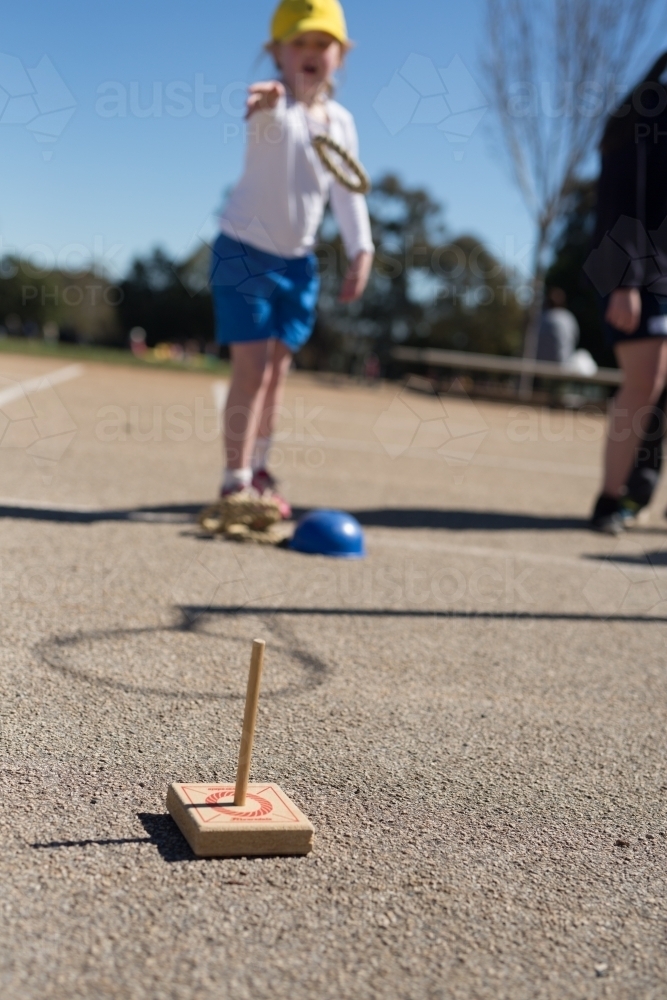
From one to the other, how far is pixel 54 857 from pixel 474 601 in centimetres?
222

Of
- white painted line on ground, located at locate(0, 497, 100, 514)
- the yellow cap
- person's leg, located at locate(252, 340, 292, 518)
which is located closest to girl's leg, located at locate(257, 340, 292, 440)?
person's leg, located at locate(252, 340, 292, 518)

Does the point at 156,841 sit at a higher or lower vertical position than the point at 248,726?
lower

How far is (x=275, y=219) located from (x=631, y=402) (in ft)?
6.59

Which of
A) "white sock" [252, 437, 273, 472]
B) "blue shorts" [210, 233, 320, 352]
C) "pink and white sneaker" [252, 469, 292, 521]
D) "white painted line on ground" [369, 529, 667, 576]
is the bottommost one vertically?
"white painted line on ground" [369, 529, 667, 576]

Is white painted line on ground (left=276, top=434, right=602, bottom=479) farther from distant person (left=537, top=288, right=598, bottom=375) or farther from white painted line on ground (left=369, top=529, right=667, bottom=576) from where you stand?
distant person (left=537, top=288, right=598, bottom=375)

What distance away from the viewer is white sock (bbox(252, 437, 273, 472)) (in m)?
4.98

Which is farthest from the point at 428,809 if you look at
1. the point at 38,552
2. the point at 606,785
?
the point at 38,552

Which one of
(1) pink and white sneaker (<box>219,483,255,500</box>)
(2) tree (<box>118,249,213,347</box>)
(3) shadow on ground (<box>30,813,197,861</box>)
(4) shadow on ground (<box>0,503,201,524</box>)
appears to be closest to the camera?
(3) shadow on ground (<box>30,813,197,861</box>)

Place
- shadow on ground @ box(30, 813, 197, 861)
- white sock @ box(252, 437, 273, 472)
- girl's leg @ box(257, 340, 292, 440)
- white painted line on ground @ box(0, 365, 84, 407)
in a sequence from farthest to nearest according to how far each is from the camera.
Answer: white painted line on ground @ box(0, 365, 84, 407) → white sock @ box(252, 437, 273, 472) → girl's leg @ box(257, 340, 292, 440) → shadow on ground @ box(30, 813, 197, 861)

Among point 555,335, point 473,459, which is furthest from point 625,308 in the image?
point 555,335

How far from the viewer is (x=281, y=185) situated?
4488 millimetres

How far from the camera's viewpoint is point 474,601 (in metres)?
3.65

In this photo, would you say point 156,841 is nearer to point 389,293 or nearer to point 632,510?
point 632,510

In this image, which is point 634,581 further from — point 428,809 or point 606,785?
point 428,809
